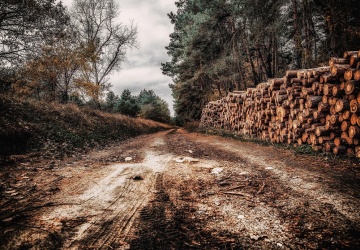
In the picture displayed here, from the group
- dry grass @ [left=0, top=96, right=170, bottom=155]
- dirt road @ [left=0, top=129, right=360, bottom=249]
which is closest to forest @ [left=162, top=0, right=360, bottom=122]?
dirt road @ [left=0, top=129, right=360, bottom=249]

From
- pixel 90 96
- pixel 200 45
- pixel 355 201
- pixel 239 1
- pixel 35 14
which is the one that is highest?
pixel 239 1

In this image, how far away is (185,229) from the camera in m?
1.89

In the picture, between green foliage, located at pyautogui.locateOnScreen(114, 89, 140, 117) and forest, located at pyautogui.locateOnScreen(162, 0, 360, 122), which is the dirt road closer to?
forest, located at pyautogui.locateOnScreen(162, 0, 360, 122)

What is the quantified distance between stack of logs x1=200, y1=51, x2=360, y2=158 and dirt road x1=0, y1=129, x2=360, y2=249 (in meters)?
1.19

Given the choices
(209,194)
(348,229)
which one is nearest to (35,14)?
(209,194)

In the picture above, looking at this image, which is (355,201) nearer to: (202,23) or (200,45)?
(202,23)

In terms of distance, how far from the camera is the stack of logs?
14.4 feet

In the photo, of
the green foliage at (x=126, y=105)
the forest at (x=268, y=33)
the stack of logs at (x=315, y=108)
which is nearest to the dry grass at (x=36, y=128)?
the stack of logs at (x=315, y=108)

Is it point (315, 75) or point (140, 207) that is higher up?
point (315, 75)

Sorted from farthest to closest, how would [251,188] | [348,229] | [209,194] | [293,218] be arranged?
[251,188] < [209,194] < [293,218] < [348,229]

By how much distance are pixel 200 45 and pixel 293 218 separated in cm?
1773

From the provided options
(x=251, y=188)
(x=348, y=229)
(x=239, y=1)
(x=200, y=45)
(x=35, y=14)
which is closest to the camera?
(x=348, y=229)

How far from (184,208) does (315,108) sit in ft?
17.4

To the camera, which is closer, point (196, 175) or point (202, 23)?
point (196, 175)
